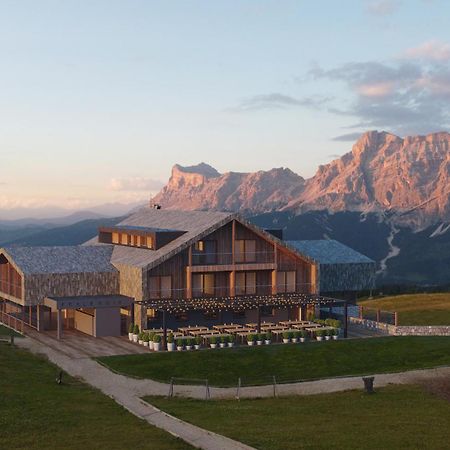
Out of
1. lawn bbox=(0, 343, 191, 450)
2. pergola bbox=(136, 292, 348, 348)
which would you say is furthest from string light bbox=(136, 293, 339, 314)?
lawn bbox=(0, 343, 191, 450)

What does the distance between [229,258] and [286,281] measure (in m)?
5.46

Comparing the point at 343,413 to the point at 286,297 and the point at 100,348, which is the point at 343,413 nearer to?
the point at 100,348

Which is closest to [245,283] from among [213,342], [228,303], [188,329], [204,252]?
[204,252]

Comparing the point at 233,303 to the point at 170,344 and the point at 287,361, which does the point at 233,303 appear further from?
the point at 287,361

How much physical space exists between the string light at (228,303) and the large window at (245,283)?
1.85 meters

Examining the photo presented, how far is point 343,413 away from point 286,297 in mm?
25530

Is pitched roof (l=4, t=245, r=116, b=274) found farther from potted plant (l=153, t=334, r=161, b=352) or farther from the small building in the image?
potted plant (l=153, t=334, r=161, b=352)

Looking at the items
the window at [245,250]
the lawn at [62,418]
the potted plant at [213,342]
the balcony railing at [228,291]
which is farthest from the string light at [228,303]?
the lawn at [62,418]

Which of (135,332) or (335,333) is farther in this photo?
(335,333)

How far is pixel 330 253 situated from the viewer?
6731cm

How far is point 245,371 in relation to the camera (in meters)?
41.2

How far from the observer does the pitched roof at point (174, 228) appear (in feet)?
174

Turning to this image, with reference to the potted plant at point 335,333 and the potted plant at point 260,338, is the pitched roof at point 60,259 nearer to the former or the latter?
the potted plant at point 260,338

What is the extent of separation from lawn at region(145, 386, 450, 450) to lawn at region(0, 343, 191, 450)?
239cm
